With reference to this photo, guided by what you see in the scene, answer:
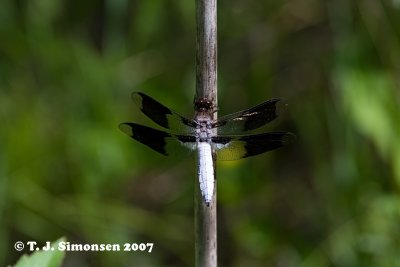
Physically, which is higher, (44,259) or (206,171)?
(206,171)

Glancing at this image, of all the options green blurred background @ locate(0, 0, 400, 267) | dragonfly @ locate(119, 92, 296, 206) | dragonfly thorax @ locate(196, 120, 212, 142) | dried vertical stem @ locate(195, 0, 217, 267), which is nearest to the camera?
dried vertical stem @ locate(195, 0, 217, 267)

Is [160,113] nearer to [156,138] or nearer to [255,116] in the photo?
[156,138]

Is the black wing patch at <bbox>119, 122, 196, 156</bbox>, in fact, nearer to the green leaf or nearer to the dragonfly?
the dragonfly

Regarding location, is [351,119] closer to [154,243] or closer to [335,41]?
[335,41]

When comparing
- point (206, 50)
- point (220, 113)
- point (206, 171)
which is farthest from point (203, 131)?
point (220, 113)

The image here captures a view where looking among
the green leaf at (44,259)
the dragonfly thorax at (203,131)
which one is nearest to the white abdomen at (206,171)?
the dragonfly thorax at (203,131)

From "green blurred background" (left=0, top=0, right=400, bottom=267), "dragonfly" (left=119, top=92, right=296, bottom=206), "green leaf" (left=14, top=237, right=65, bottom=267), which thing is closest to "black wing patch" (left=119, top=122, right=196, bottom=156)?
"dragonfly" (left=119, top=92, right=296, bottom=206)

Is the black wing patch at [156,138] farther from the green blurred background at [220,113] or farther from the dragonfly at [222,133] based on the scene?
the green blurred background at [220,113]
